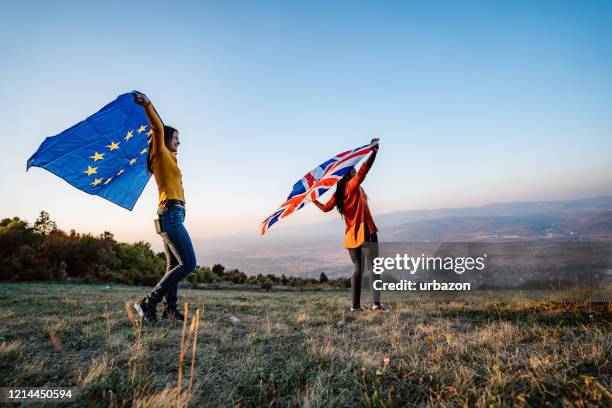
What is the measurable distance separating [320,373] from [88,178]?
4.90m

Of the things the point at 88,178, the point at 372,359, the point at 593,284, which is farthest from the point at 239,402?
the point at 593,284

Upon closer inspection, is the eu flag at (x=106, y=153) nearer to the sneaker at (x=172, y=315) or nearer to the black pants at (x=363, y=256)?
the sneaker at (x=172, y=315)

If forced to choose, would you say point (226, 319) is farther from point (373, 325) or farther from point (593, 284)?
point (593, 284)

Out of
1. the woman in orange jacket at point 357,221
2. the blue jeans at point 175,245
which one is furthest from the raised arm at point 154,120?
the woman in orange jacket at point 357,221

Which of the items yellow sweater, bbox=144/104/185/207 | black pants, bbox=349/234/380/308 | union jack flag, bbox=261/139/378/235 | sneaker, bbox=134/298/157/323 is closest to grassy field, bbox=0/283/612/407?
sneaker, bbox=134/298/157/323

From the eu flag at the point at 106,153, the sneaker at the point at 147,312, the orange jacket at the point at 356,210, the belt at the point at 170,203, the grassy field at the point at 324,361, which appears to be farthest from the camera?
the orange jacket at the point at 356,210

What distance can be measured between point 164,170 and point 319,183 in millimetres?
2748

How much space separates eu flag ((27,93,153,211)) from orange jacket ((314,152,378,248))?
3.19 meters

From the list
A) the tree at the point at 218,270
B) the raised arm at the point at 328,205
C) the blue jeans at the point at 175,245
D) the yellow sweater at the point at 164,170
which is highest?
the yellow sweater at the point at 164,170

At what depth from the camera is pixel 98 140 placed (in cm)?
559

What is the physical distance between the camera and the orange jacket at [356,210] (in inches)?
244

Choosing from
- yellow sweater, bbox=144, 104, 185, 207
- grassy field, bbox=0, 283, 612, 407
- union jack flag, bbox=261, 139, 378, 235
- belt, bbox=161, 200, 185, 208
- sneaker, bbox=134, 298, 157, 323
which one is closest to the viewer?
grassy field, bbox=0, 283, 612, 407

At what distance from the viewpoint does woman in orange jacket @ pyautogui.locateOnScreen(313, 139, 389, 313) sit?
20.4 feet

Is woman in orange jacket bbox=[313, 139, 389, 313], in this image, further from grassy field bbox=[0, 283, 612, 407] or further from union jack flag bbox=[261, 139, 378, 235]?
grassy field bbox=[0, 283, 612, 407]
